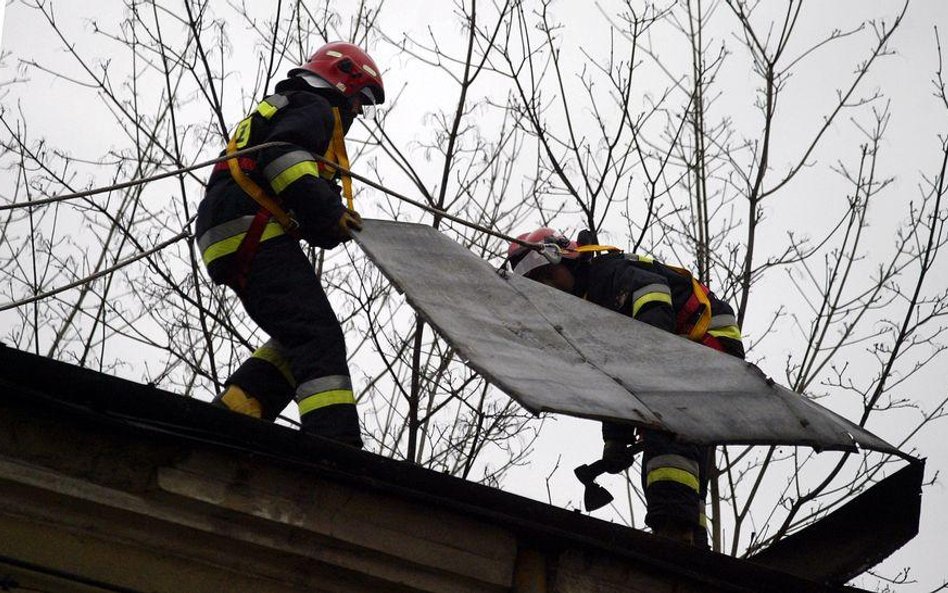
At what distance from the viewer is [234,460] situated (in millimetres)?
3289

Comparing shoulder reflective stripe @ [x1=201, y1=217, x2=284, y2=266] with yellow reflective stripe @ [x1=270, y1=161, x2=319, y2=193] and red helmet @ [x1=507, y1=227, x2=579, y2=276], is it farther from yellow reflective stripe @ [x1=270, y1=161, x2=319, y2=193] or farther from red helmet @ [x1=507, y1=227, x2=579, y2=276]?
red helmet @ [x1=507, y1=227, x2=579, y2=276]

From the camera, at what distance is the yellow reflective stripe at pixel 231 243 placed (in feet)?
15.2

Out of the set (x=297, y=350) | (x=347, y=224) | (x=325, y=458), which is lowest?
(x=325, y=458)

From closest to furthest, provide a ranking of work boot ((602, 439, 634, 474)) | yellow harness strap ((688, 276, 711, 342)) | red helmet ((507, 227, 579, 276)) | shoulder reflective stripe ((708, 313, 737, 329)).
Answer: work boot ((602, 439, 634, 474)) < yellow harness strap ((688, 276, 711, 342)) < shoulder reflective stripe ((708, 313, 737, 329)) < red helmet ((507, 227, 579, 276))

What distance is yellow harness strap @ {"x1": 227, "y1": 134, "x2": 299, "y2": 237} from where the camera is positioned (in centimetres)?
468

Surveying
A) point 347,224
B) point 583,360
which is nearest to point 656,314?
point 583,360

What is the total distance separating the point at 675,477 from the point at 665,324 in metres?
0.76

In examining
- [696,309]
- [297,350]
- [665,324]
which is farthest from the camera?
[696,309]

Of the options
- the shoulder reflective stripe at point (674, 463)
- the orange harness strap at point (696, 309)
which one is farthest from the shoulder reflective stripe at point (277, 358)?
the orange harness strap at point (696, 309)

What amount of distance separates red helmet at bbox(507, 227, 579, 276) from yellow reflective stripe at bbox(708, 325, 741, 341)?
0.80 m

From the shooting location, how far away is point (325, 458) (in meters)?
3.34

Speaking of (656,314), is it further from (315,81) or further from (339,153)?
(315,81)

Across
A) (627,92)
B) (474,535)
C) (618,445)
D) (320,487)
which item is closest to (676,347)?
(618,445)

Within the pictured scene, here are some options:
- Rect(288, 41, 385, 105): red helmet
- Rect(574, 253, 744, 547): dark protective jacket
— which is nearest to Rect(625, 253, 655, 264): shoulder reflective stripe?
Rect(574, 253, 744, 547): dark protective jacket
